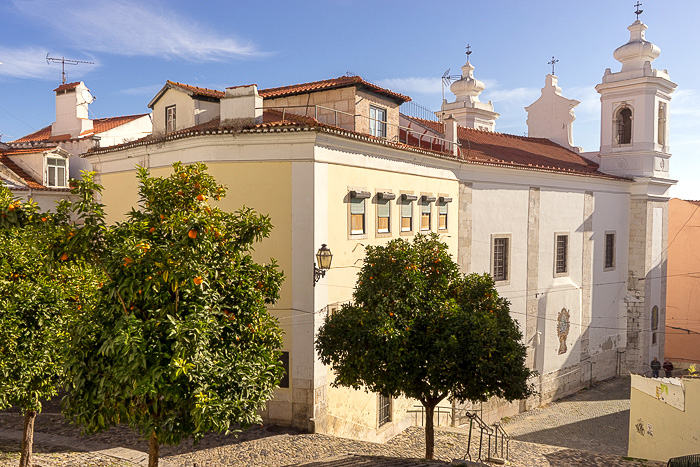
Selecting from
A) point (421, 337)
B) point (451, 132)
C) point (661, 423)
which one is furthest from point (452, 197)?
point (661, 423)

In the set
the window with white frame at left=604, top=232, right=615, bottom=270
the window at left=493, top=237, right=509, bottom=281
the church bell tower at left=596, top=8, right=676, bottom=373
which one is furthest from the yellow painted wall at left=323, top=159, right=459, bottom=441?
the church bell tower at left=596, top=8, right=676, bottom=373

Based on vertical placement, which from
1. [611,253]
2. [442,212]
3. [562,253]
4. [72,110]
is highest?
[72,110]

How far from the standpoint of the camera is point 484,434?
1917cm

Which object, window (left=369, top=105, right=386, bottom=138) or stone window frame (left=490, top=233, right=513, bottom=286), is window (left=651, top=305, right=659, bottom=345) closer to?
stone window frame (left=490, top=233, right=513, bottom=286)

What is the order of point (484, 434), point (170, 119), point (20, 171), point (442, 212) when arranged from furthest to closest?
point (20, 171), point (442, 212), point (484, 434), point (170, 119)

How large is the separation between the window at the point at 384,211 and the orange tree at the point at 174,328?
28.7ft

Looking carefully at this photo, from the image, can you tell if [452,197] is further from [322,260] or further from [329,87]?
[322,260]

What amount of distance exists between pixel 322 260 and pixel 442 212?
711cm

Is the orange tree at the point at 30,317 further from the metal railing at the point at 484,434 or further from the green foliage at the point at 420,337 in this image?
the metal railing at the point at 484,434

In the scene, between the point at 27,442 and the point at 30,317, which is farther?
the point at 27,442

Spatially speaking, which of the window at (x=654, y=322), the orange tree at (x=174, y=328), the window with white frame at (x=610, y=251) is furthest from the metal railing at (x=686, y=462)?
the window at (x=654, y=322)

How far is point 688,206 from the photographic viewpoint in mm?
36625

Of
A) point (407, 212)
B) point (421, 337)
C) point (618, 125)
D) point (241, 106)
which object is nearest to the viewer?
point (421, 337)

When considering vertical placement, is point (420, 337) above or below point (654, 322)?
above
